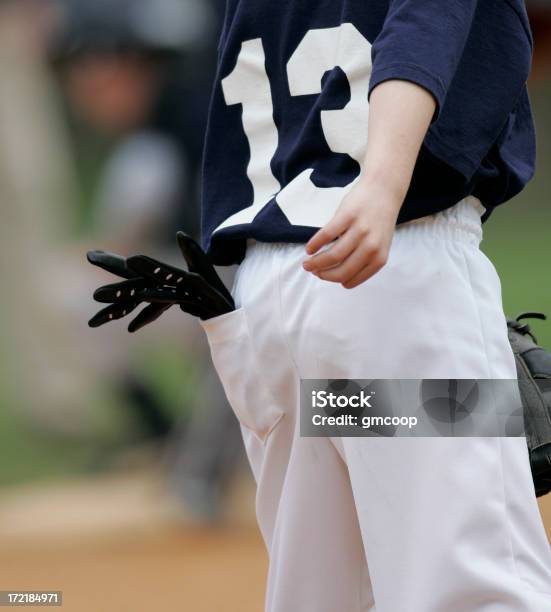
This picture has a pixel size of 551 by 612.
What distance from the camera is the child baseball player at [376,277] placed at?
1.37 metres

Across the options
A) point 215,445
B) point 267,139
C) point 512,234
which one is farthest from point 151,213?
point 512,234

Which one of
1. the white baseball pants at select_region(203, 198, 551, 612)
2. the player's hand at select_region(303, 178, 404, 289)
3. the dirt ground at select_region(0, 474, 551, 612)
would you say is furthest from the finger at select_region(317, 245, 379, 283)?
the dirt ground at select_region(0, 474, 551, 612)

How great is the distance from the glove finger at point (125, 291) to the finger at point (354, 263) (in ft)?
1.18

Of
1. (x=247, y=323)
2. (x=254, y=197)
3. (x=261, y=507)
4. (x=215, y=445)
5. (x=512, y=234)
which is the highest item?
(x=512, y=234)

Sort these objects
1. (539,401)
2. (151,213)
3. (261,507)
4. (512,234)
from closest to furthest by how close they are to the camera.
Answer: (539,401)
(261,507)
(151,213)
(512,234)

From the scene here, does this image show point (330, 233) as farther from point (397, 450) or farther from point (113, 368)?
point (113, 368)

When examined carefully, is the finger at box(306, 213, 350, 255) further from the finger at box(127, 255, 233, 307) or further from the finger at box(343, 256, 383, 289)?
the finger at box(127, 255, 233, 307)

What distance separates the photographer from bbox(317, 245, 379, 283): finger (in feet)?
4.21

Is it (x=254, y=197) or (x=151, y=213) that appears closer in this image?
(x=254, y=197)

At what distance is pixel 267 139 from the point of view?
5.33 feet

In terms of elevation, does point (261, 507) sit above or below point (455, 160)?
below

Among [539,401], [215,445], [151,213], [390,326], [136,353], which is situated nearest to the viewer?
[390,326]

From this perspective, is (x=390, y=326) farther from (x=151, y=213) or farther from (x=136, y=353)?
(x=136, y=353)

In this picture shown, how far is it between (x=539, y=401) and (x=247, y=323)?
1.23 ft
